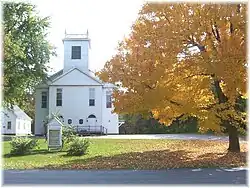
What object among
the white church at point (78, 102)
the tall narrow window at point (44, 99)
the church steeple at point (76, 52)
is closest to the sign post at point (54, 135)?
the white church at point (78, 102)

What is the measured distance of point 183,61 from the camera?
48.2 ft

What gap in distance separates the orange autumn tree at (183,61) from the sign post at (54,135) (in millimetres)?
7180

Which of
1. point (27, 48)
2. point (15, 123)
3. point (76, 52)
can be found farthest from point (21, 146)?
point (15, 123)

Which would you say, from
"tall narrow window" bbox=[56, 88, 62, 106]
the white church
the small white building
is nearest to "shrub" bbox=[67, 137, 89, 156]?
the white church

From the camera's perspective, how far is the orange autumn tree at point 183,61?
14.1m

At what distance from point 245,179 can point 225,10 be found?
21.9 ft

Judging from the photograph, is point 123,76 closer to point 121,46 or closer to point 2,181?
point 121,46

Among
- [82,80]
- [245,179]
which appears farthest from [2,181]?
[82,80]

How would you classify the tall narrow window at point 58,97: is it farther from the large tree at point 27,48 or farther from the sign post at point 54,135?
the sign post at point 54,135

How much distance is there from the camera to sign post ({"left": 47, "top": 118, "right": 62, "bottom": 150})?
21983mm

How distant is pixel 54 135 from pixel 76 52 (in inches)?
1069

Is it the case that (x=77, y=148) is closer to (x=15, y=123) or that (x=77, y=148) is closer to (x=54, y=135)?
(x=54, y=135)

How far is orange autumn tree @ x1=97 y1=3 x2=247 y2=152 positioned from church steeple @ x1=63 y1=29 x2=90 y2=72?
106ft

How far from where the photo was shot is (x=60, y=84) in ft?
151
